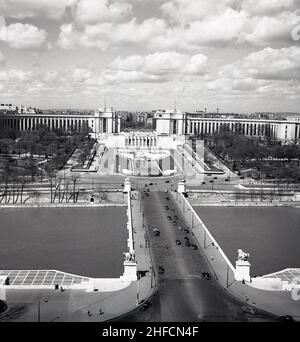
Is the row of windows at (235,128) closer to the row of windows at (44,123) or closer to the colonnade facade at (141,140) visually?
the colonnade facade at (141,140)

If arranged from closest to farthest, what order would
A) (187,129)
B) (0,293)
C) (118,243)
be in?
(0,293) → (118,243) → (187,129)

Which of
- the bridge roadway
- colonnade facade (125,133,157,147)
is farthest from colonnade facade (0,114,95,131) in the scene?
the bridge roadway

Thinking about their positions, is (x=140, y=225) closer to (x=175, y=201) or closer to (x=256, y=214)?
(x=175, y=201)

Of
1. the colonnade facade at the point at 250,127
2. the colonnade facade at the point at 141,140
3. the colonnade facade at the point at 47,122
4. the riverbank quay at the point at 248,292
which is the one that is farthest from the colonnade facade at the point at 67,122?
→ the riverbank quay at the point at 248,292

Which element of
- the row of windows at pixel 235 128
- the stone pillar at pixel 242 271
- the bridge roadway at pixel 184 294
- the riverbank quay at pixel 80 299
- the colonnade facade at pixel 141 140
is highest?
the row of windows at pixel 235 128

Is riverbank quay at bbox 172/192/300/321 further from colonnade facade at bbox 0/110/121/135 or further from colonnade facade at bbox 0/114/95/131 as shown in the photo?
colonnade facade at bbox 0/110/121/135

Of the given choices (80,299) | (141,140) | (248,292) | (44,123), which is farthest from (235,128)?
(80,299)

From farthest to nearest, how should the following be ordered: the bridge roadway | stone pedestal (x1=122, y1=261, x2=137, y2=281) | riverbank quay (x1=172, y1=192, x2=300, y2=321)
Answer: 1. stone pedestal (x1=122, y1=261, x2=137, y2=281)
2. riverbank quay (x1=172, y1=192, x2=300, y2=321)
3. the bridge roadway
